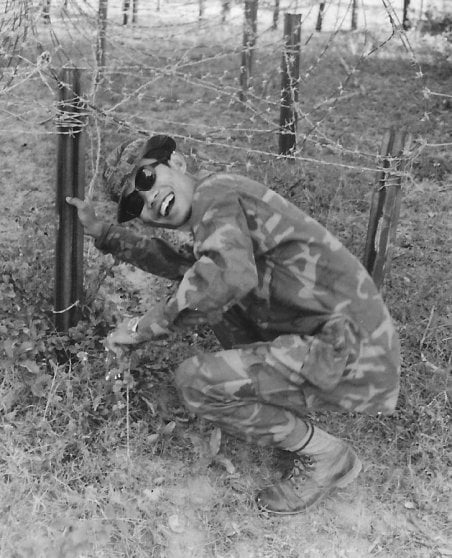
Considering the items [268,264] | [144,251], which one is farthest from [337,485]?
[144,251]

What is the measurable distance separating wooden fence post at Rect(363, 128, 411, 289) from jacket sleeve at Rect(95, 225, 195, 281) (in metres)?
0.94

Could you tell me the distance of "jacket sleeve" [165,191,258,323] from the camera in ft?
6.95

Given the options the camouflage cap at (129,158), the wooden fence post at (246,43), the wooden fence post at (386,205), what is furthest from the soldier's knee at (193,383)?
the wooden fence post at (246,43)

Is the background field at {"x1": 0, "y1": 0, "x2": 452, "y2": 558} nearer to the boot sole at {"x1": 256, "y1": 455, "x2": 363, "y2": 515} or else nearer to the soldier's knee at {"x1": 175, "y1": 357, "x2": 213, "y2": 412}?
the boot sole at {"x1": 256, "y1": 455, "x2": 363, "y2": 515}

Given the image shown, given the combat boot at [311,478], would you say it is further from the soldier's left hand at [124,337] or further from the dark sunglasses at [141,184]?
the dark sunglasses at [141,184]

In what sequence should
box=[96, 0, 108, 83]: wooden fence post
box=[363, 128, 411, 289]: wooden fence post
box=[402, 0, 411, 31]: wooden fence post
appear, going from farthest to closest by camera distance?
box=[402, 0, 411, 31]: wooden fence post → box=[96, 0, 108, 83]: wooden fence post → box=[363, 128, 411, 289]: wooden fence post

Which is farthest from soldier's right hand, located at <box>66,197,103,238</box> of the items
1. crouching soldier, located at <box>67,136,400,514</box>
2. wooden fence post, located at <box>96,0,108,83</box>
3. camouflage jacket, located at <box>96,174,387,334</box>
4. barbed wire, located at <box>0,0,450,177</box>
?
barbed wire, located at <box>0,0,450,177</box>

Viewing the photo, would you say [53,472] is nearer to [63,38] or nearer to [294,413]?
[294,413]

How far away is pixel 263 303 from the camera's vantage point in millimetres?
2387

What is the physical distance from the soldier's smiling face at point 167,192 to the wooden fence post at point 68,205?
0.48 metres

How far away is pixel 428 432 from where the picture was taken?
285 cm

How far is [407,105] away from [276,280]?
514cm

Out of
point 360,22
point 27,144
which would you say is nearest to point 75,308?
point 27,144

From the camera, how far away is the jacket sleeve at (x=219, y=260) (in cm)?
212
